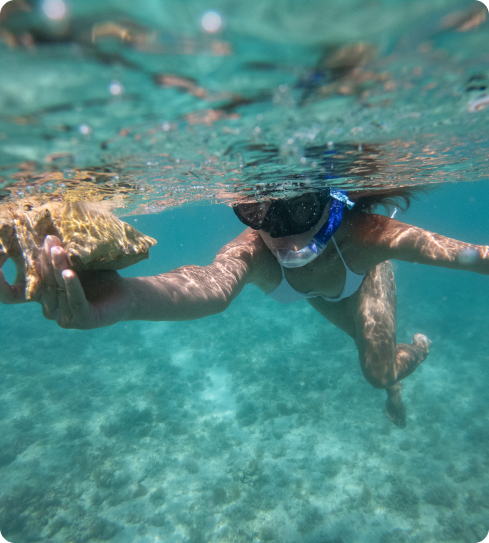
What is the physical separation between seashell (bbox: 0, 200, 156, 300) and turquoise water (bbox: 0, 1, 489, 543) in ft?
3.15

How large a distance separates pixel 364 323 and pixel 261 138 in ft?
12.3

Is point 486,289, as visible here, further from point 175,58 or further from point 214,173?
point 175,58

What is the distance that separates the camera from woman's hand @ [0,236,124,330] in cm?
217

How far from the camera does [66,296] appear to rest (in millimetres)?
2283

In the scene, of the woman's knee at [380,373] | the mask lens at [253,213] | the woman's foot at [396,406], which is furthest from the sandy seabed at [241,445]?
the mask lens at [253,213]

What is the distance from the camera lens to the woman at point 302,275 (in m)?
2.37

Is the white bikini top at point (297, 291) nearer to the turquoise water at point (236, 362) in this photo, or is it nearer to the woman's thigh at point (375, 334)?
the woman's thigh at point (375, 334)

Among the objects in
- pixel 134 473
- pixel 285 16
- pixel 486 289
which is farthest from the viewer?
pixel 486 289

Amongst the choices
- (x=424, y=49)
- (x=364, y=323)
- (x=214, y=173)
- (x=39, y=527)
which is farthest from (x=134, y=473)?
(x=424, y=49)

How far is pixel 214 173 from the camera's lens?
5.77 metres

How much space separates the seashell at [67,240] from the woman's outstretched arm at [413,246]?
3.06 meters

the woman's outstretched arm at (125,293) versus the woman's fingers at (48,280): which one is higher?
the woman's fingers at (48,280)

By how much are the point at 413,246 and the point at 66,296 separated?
12.7ft

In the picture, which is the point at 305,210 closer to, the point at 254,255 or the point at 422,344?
the point at 254,255
